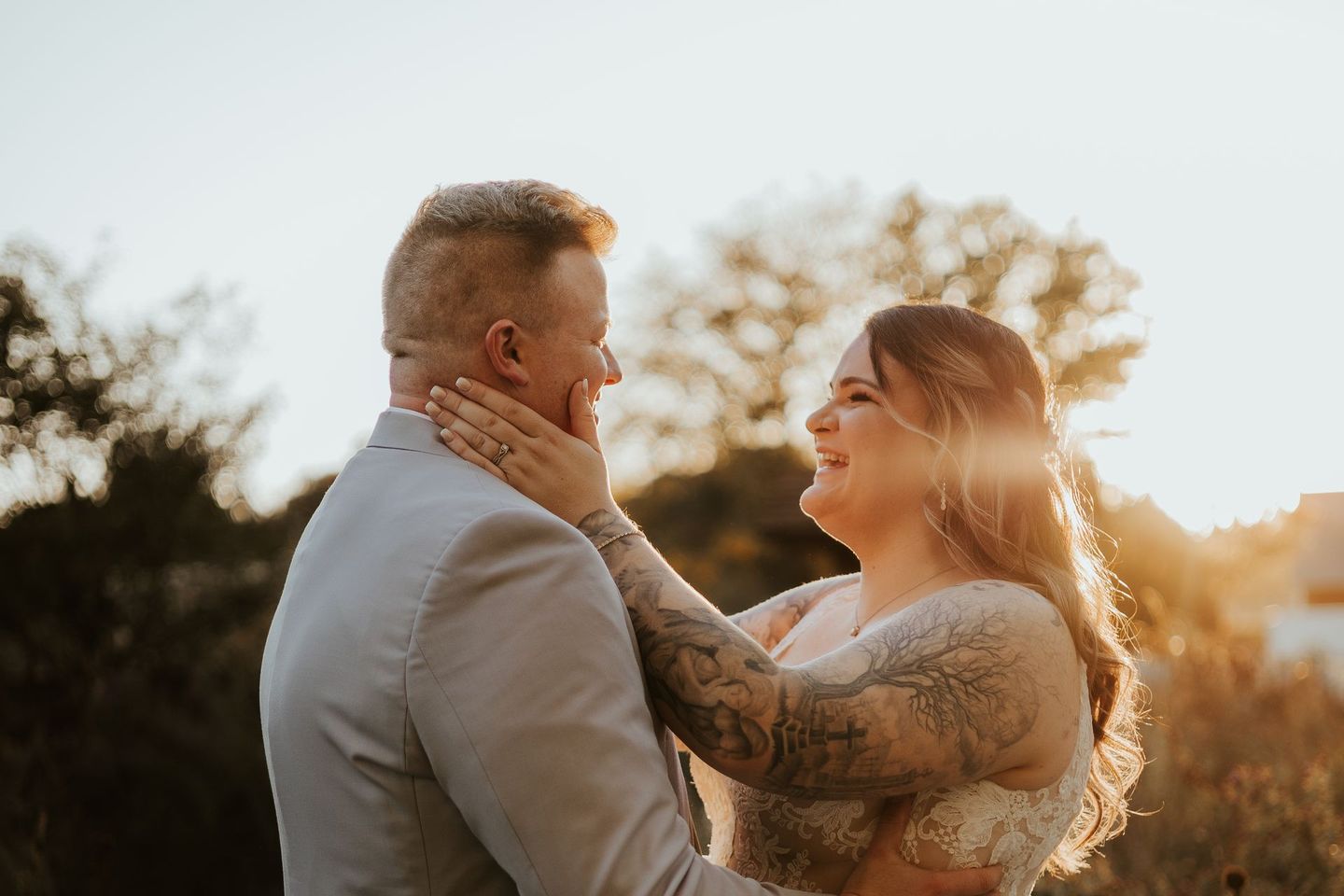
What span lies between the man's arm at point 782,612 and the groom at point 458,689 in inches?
51.8

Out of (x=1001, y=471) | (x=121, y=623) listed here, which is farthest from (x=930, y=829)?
(x=121, y=623)

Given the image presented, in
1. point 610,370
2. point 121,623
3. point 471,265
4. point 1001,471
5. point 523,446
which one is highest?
point 471,265

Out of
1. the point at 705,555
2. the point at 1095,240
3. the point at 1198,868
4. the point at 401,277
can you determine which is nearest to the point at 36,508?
the point at 401,277

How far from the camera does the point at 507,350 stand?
2.67 metres

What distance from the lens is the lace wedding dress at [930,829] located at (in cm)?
287

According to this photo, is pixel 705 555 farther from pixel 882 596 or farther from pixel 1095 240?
pixel 882 596

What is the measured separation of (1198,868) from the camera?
23.3 feet

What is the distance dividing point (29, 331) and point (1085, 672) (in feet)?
30.5

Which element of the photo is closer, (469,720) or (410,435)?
(469,720)

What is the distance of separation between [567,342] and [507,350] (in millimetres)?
150

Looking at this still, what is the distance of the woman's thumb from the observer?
2781mm

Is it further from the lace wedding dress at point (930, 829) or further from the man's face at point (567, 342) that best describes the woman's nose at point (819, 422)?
the lace wedding dress at point (930, 829)

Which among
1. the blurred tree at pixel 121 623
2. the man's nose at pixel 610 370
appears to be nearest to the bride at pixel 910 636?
the man's nose at pixel 610 370

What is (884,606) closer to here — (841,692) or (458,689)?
(841,692)
